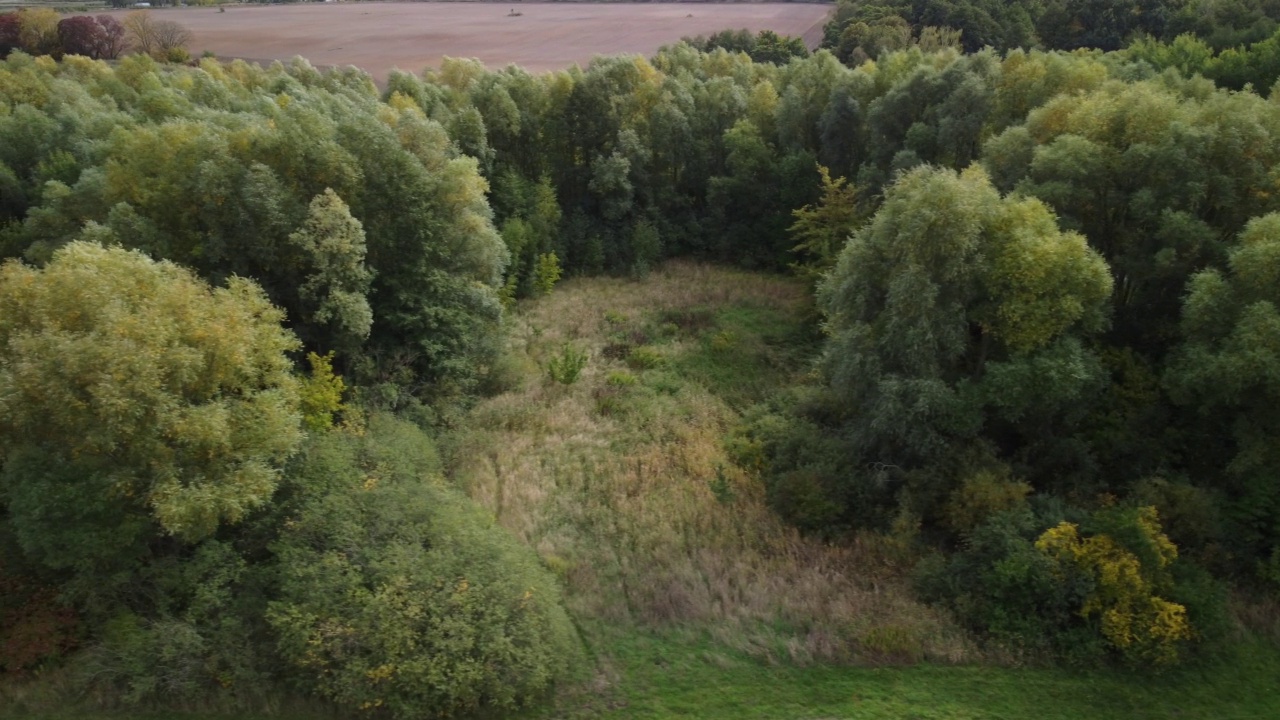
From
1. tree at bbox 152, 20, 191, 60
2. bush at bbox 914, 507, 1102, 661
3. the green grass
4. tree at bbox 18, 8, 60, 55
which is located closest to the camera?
the green grass

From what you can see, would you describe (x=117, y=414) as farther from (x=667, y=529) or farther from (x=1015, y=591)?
(x=1015, y=591)

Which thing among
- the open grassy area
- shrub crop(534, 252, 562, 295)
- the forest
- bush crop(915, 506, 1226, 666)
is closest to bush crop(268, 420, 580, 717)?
the forest

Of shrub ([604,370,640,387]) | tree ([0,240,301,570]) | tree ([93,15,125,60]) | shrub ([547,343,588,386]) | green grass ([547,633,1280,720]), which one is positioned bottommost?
green grass ([547,633,1280,720])

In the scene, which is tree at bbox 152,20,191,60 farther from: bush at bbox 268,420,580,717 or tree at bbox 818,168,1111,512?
tree at bbox 818,168,1111,512

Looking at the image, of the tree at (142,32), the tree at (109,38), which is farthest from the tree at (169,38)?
the tree at (109,38)

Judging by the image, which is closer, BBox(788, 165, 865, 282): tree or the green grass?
the green grass

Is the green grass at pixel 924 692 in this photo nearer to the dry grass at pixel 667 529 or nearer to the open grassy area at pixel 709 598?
the open grassy area at pixel 709 598

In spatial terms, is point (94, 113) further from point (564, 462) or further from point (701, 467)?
point (701, 467)
